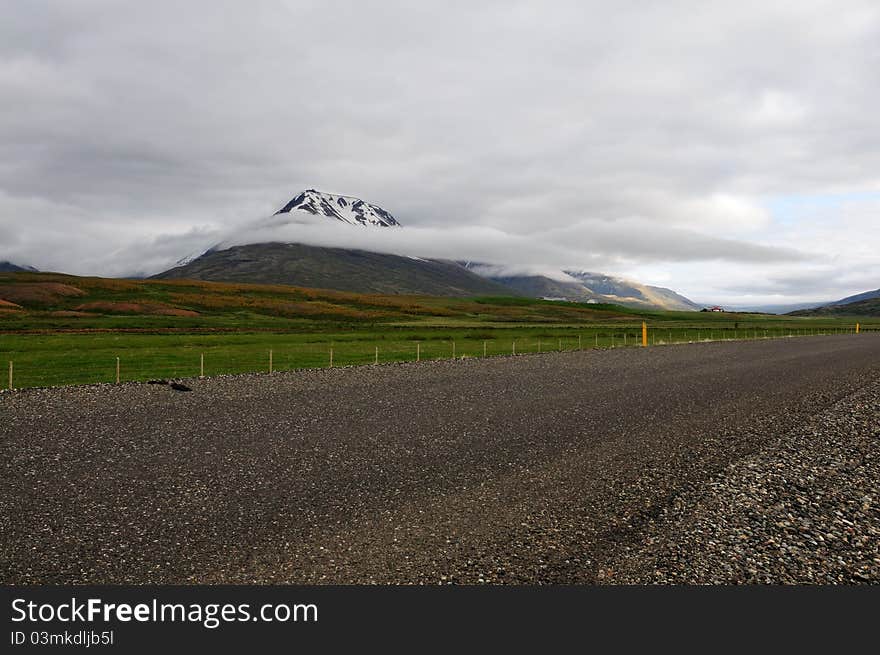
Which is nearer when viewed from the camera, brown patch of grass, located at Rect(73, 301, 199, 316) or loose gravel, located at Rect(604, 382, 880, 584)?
loose gravel, located at Rect(604, 382, 880, 584)

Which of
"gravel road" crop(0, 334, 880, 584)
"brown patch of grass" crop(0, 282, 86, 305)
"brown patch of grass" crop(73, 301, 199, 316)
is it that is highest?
"brown patch of grass" crop(0, 282, 86, 305)

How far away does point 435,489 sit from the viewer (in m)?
12.2

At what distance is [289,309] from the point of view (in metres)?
142

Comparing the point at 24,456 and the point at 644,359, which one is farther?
the point at 644,359

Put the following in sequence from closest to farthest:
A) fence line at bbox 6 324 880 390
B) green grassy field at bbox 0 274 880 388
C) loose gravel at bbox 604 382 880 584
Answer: loose gravel at bbox 604 382 880 584 → fence line at bbox 6 324 880 390 → green grassy field at bbox 0 274 880 388

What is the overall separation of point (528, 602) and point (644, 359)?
41.8 meters

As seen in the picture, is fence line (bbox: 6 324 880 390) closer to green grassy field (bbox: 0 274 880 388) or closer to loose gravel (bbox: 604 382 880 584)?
green grassy field (bbox: 0 274 880 388)

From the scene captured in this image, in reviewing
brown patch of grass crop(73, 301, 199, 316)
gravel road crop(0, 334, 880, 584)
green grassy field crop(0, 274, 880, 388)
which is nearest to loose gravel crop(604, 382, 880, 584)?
gravel road crop(0, 334, 880, 584)

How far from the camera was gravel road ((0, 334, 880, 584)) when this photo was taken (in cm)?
844

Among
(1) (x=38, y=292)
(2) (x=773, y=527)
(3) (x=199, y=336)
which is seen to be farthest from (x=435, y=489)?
(1) (x=38, y=292)

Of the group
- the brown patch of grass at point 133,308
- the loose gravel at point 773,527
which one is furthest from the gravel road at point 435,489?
the brown patch of grass at point 133,308

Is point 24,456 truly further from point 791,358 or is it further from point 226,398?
point 791,358

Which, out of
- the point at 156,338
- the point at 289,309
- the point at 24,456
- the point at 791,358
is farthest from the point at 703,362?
the point at 289,309

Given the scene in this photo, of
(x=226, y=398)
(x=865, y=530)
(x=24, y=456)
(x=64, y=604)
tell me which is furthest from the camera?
(x=226, y=398)
